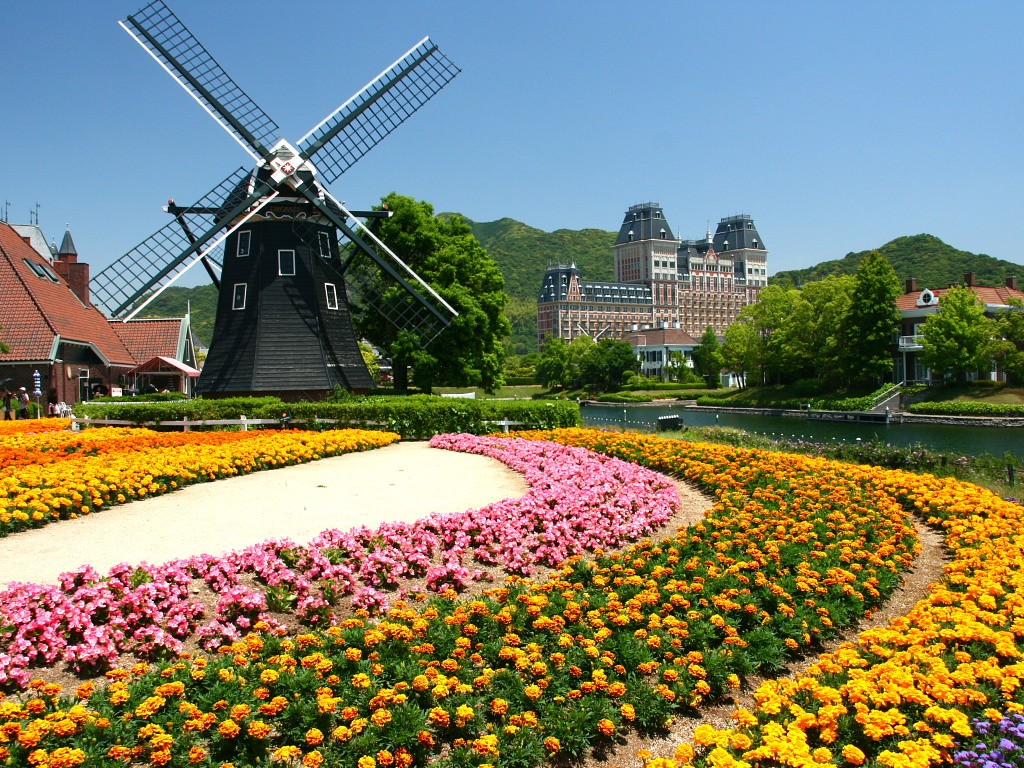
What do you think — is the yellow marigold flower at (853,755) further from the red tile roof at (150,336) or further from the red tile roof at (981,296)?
the red tile roof at (981,296)

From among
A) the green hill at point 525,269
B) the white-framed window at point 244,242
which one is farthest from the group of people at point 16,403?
the green hill at point 525,269

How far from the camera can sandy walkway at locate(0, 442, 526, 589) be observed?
28.9ft

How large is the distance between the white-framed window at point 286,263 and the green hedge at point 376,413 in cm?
548

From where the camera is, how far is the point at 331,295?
27.8m

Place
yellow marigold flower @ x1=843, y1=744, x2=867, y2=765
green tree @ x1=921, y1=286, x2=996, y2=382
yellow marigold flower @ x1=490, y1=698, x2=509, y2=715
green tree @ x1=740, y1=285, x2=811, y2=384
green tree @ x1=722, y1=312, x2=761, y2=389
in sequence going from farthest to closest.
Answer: green tree @ x1=722, y1=312, x2=761, y2=389, green tree @ x1=740, y1=285, x2=811, y2=384, green tree @ x1=921, y1=286, x2=996, y2=382, yellow marigold flower @ x1=490, y1=698, x2=509, y2=715, yellow marigold flower @ x1=843, y1=744, x2=867, y2=765

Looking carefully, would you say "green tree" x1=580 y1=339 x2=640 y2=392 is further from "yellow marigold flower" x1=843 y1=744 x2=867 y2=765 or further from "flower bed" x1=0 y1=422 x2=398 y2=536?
"yellow marigold flower" x1=843 y1=744 x2=867 y2=765

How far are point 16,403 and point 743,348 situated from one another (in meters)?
60.5

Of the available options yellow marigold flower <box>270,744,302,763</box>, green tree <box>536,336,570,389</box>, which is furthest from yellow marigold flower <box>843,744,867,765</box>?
green tree <box>536,336,570,389</box>

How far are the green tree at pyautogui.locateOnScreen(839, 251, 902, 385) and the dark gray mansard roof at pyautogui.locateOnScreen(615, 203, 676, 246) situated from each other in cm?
10196

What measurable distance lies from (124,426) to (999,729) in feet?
74.0

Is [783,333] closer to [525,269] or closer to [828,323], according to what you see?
[828,323]

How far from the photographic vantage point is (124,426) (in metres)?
22.5

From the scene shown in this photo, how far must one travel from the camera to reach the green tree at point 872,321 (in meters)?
57.1

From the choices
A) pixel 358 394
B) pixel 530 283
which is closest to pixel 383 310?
pixel 358 394
